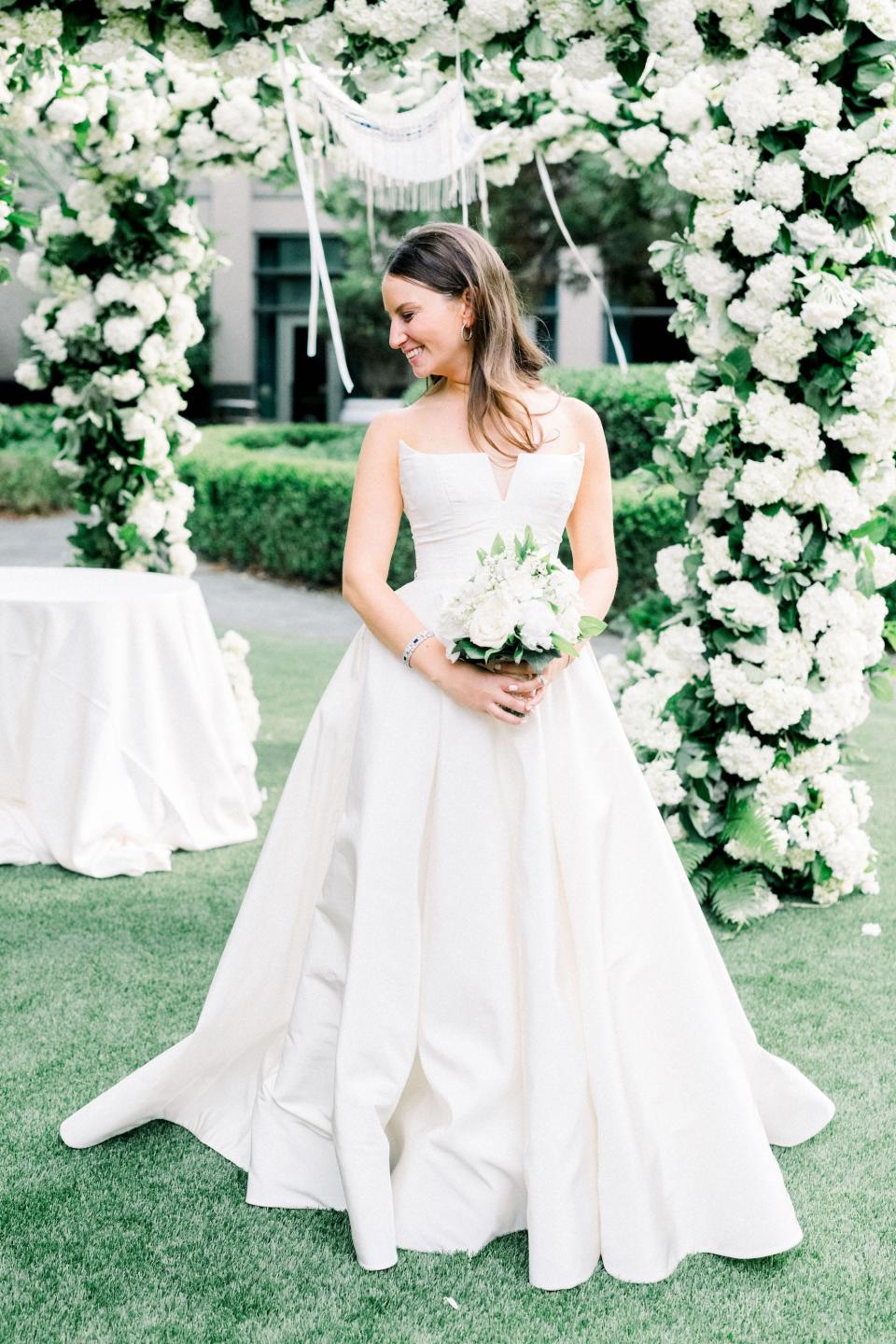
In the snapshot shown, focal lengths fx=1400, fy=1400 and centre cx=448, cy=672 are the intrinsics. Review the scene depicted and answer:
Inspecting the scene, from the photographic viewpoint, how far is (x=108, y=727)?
504cm

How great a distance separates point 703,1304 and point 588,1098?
41cm

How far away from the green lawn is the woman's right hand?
104cm

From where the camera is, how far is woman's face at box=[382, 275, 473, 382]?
9.00 feet

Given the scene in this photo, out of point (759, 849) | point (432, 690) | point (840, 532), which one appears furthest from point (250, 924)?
point (840, 532)

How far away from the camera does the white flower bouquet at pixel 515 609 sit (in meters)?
2.50

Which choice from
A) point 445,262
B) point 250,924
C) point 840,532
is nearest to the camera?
point 445,262

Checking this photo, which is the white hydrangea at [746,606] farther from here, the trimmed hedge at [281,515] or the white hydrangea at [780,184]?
the trimmed hedge at [281,515]

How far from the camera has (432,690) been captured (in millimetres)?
2764

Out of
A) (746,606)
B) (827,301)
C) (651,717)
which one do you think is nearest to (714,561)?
(746,606)

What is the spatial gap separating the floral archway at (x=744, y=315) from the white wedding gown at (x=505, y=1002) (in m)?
1.82

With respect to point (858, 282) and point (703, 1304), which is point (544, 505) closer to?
point (703, 1304)

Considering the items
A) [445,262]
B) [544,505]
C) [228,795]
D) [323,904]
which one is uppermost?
[445,262]

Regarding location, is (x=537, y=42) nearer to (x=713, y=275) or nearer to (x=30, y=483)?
(x=713, y=275)

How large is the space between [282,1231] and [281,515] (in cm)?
1078
